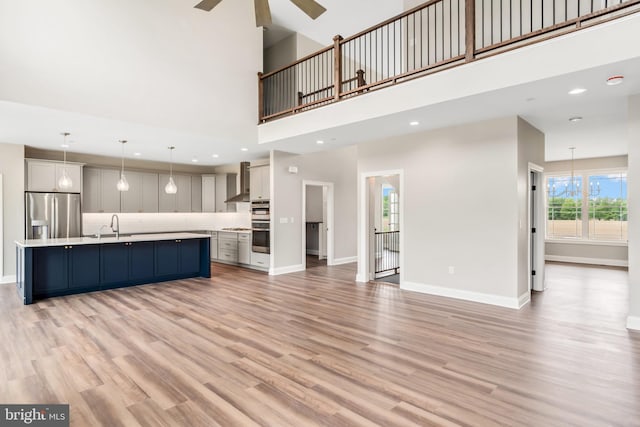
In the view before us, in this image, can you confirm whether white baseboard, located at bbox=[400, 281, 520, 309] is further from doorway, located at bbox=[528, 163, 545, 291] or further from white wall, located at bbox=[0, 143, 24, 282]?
white wall, located at bbox=[0, 143, 24, 282]

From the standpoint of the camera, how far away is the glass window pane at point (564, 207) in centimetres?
916

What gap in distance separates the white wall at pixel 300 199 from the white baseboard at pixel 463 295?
9.19ft

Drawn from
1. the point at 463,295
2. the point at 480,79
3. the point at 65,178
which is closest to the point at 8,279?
the point at 65,178

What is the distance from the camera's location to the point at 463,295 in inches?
203

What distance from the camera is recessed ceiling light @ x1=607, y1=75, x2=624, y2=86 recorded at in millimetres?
3312

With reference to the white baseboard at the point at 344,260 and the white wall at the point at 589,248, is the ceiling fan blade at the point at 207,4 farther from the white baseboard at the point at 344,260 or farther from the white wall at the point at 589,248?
the white wall at the point at 589,248

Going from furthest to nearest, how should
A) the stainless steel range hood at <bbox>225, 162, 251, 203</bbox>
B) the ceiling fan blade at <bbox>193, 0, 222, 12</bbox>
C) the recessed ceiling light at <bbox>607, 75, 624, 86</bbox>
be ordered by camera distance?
the stainless steel range hood at <bbox>225, 162, 251, 203</bbox>
the recessed ceiling light at <bbox>607, 75, 624, 86</bbox>
the ceiling fan blade at <bbox>193, 0, 222, 12</bbox>

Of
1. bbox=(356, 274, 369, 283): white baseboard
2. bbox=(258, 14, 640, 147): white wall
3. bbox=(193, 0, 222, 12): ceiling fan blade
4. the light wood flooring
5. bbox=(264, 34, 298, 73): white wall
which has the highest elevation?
bbox=(264, 34, 298, 73): white wall

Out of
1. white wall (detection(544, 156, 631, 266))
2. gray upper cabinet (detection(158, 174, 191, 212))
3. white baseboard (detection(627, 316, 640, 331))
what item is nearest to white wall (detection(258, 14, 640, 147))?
white baseboard (detection(627, 316, 640, 331))

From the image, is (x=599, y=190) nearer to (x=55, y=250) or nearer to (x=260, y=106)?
(x=260, y=106)

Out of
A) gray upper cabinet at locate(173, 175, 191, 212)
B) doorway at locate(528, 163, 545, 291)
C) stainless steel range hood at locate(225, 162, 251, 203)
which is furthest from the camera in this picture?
gray upper cabinet at locate(173, 175, 191, 212)

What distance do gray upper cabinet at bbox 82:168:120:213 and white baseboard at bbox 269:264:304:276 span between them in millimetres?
4261

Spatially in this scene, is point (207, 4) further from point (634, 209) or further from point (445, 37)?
point (634, 209)

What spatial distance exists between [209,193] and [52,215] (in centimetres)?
370
